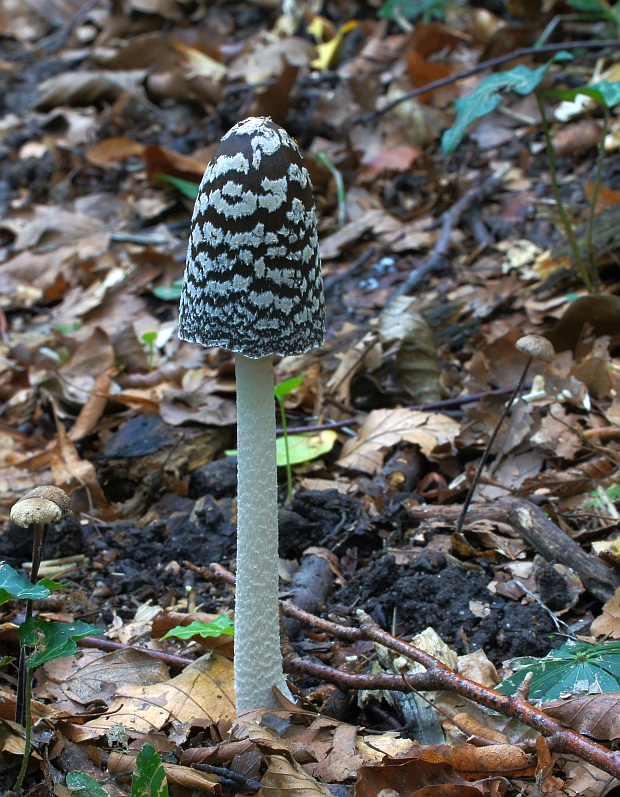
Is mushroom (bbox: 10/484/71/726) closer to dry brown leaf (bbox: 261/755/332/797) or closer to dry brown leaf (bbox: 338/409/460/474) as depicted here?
dry brown leaf (bbox: 261/755/332/797)

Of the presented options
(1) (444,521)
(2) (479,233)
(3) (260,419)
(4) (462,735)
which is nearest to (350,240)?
(2) (479,233)

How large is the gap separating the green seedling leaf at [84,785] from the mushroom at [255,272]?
0.93 m

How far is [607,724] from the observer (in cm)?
252

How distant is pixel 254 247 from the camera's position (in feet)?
7.94

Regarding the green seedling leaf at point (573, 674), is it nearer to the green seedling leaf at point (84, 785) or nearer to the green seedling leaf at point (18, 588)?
the green seedling leaf at point (84, 785)

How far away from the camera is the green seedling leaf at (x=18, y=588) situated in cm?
232

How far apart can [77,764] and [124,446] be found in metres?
2.31

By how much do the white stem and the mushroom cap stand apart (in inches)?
7.5

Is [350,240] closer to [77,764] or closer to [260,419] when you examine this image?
[260,419]

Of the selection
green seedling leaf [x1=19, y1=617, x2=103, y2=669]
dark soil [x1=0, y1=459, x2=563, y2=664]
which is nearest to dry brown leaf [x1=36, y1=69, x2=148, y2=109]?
dark soil [x1=0, y1=459, x2=563, y2=664]

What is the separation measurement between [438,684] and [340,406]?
2.62m

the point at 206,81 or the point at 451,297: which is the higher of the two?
the point at 206,81

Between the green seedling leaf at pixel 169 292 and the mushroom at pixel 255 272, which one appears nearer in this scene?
the mushroom at pixel 255 272

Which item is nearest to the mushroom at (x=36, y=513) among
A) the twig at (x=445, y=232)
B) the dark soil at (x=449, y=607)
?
the dark soil at (x=449, y=607)
